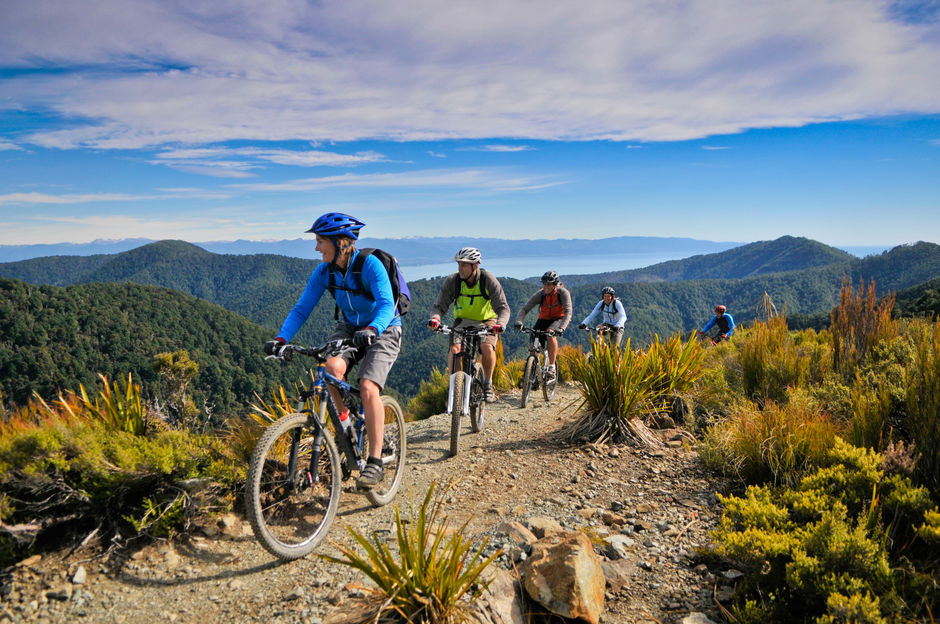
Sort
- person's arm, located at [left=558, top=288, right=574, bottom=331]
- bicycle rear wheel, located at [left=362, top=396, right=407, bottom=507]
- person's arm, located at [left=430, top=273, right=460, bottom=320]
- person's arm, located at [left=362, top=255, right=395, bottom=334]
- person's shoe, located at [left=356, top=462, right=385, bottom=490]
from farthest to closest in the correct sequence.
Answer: person's arm, located at [left=558, top=288, right=574, bottom=331] → person's arm, located at [left=430, top=273, right=460, bottom=320] → bicycle rear wheel, located at [left=362, top=396, right=407, bottom=507] → person's arm, located at [left=362, top=255, right=395, bottom=334] → person's shoe, located at [left=356, top=462, right=385, bottom=490]

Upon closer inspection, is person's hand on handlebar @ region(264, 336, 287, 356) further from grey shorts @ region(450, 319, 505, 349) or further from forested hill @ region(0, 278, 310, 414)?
forested hill @ region(0, 278, 310, 414)

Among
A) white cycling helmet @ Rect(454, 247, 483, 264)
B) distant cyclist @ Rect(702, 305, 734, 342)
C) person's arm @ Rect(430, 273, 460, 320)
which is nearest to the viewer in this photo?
white cycling helmet @ Rect(454, 247, 483, 264)

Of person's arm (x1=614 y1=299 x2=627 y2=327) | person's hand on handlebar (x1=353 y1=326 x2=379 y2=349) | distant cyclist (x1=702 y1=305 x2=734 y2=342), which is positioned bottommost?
distant cyclist (x1=702 y1=305 x2=734 y2=342)

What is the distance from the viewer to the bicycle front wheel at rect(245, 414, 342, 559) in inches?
110

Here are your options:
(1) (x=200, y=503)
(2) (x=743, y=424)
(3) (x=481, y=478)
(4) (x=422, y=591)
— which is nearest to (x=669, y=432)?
(2) (x=743, y=424)

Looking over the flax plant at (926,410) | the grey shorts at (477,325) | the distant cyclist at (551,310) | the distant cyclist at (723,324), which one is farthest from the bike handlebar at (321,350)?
the distant cyclist at (723,324)

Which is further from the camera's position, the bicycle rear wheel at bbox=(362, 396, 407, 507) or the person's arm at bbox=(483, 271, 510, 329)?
the person's arm at bbox=(483, 271, 510, 329)

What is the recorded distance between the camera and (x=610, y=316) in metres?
9.62

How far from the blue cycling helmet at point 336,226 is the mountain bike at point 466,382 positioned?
1965 millimetres

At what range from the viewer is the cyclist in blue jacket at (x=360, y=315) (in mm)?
3529

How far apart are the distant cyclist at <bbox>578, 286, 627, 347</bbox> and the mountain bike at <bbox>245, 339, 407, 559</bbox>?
6.29 metres

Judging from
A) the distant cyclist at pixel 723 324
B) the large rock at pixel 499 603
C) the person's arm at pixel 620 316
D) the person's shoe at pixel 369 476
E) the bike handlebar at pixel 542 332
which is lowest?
the large rock at pixel 499 603

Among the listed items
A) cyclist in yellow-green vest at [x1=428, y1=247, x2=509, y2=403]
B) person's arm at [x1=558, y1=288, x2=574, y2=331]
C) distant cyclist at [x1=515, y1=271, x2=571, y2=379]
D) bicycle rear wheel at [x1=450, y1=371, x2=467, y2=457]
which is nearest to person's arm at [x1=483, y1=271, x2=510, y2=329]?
cyclist in yellow-green vest at [x1=428, y1=247, x2=509, y2=403]

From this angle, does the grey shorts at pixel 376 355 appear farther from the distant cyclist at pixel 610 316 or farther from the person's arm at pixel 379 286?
the distant cyclist at pixel 610 316
